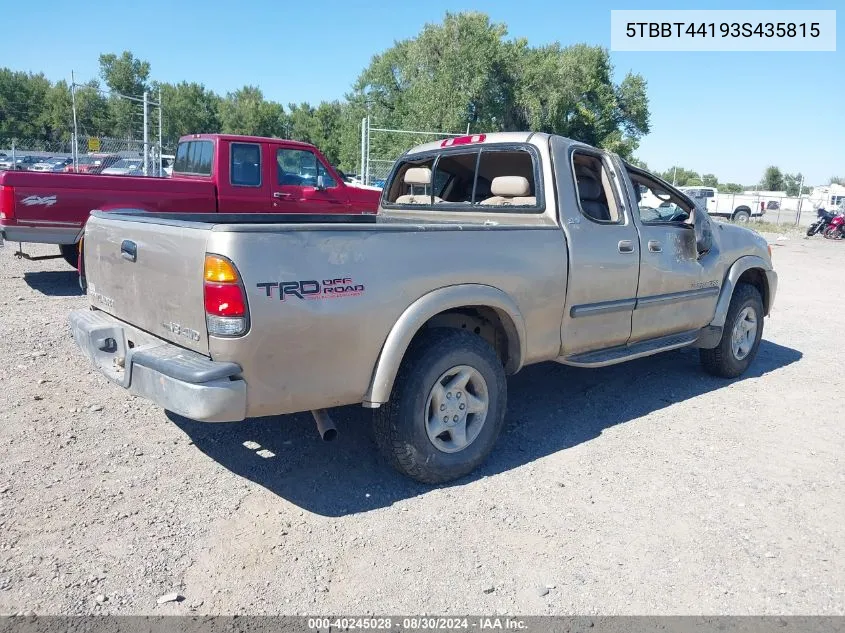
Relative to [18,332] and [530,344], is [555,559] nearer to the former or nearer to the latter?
[530,344]

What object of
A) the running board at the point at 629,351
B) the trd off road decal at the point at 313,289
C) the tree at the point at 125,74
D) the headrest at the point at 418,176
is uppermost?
the tree at the point at 125,74

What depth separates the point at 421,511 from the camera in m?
3.38

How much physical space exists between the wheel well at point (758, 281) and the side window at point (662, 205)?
3.56 ft

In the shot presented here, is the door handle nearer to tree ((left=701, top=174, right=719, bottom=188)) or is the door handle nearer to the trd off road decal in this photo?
the trd off road decal

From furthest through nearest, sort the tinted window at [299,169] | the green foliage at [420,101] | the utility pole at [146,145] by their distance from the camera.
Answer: the green foliage at [420,101] → the utility pole at [146,145] → the tinted window at [299,169]

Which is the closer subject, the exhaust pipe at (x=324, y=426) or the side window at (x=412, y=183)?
the exhaust pipe at (x=324, y=426)

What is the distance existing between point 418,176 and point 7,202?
5284 millimetres

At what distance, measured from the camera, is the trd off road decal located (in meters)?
2.88

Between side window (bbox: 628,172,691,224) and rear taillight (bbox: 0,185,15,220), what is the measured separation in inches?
268


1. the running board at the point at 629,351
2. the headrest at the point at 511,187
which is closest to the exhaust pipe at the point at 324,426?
the running board at the point at 629,351

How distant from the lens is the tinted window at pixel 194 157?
902 cm

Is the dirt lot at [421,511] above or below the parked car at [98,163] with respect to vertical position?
below

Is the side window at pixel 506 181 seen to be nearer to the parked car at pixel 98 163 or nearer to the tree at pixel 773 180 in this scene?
the parked car at pixel 98 163

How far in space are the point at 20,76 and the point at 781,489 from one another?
65916mm
